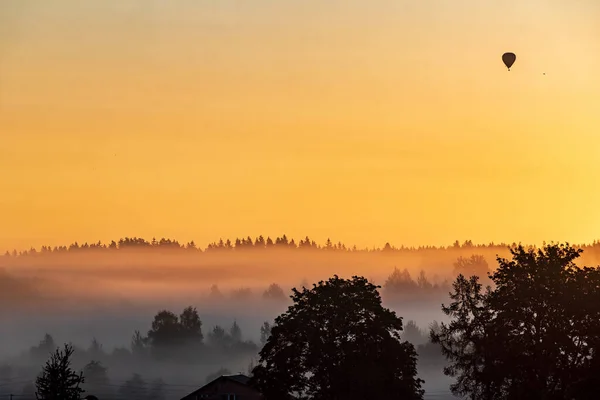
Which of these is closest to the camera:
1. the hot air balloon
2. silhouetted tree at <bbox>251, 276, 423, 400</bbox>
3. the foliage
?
the foliage

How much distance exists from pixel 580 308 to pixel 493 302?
27.3 ft

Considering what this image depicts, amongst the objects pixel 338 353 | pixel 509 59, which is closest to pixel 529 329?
pixel 338 353

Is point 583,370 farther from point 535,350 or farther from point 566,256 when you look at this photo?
point 566,256

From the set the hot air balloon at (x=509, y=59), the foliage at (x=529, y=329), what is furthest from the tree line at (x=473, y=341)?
the hot air balloon at (x=509, y=59)

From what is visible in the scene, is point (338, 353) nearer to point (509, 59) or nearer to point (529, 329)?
point (529, 329)

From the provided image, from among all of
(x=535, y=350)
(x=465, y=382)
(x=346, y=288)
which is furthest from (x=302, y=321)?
(x=535, y=350)

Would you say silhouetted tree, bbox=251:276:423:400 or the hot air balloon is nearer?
silhouetted tree, bbox=251:276:423:400

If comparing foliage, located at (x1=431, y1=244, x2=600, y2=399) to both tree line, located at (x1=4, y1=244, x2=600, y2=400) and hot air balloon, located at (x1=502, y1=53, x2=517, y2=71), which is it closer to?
tree line, located at (x1=4, y1=244, x2=600, y2=400)

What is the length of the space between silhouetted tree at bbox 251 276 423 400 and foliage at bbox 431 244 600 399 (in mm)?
6239

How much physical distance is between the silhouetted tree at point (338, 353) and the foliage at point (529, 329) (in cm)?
624

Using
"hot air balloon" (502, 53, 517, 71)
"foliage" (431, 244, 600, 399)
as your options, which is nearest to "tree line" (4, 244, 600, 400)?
"foliage" (431, 244, 600, 399)

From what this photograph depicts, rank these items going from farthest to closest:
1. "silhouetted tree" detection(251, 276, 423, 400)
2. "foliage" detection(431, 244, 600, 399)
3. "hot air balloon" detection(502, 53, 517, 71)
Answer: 1. "hot air balloon" detection(502, 53, 517, 71)
2. "silhouetted tree" detection(251, 276, 423, 400)
3. "foliage" detection(431, 244, 600, 399)

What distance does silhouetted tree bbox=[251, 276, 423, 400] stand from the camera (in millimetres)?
114938

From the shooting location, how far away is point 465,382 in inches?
4368
